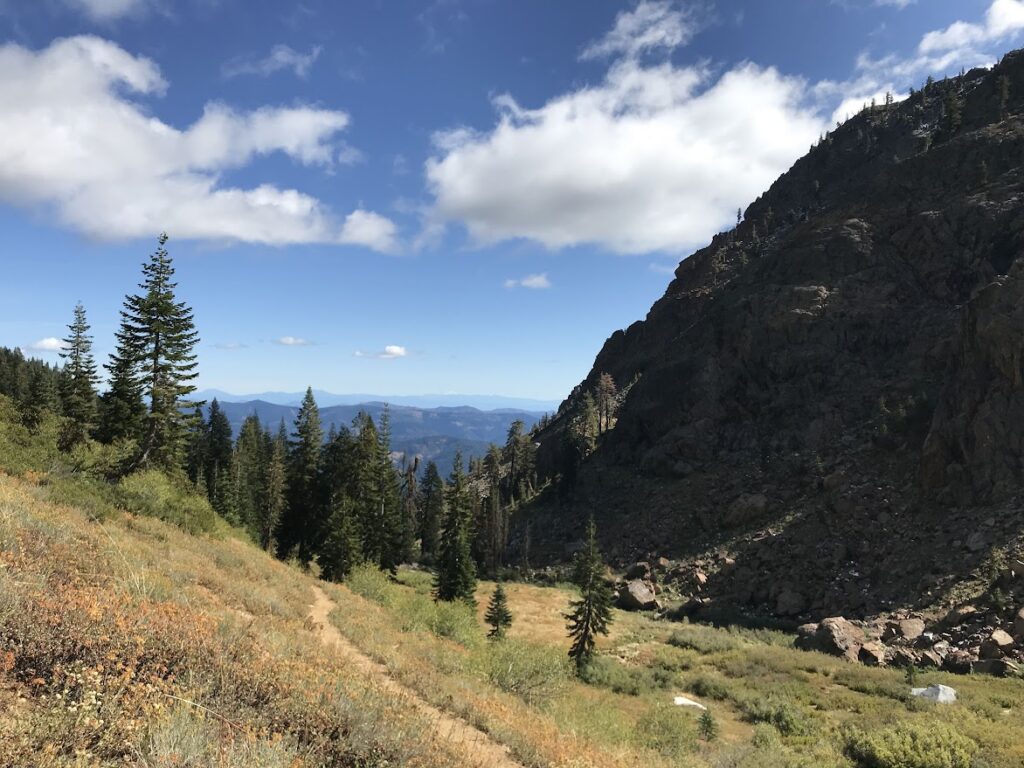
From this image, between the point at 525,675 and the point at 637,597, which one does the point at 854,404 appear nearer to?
the point at 637,597

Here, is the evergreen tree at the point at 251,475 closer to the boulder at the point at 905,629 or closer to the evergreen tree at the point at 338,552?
the evergreen tree at the point at 338,552

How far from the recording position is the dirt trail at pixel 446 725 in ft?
24.5

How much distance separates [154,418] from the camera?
28.8m

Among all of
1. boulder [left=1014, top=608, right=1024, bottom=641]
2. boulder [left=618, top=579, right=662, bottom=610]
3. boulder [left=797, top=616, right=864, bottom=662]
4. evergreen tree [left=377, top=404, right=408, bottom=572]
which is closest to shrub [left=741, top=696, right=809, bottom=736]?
boulder [left=797, top=616, right=864, bottom=662]

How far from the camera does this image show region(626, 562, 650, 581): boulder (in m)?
53.1

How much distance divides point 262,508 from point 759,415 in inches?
2313

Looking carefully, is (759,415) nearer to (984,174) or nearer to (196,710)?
(984,174)

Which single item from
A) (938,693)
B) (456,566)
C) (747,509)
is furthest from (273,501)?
(938,693)

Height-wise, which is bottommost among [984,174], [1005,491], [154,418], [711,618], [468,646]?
[711,618]

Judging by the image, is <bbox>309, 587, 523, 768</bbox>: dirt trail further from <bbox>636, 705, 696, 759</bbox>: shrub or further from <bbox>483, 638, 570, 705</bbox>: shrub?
<bbox>636, 705, 696, 759</bbox>: shrub

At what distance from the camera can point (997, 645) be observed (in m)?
25.8

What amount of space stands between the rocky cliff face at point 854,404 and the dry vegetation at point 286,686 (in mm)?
19677

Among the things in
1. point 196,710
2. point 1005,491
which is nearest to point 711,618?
point 1005,491

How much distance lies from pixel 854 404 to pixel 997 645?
119 feet
